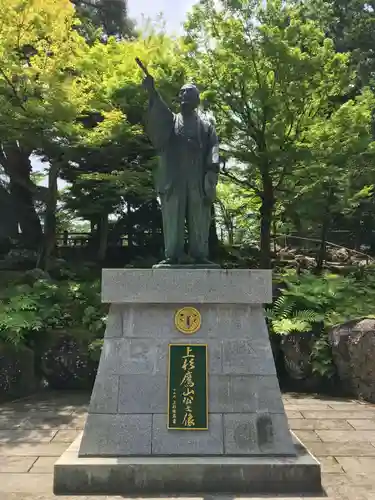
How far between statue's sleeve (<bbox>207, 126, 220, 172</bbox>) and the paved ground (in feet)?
10.8

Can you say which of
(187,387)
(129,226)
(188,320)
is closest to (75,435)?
(187,387)

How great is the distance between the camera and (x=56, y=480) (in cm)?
417

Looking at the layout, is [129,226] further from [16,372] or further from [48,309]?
[16,372]

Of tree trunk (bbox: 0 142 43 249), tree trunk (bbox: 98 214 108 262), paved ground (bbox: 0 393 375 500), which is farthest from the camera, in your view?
tree trunk (bbox: 98 214 108 262)

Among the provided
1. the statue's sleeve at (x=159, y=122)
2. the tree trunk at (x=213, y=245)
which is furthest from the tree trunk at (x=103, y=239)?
the statue's sleeve at (x=159, y=122)

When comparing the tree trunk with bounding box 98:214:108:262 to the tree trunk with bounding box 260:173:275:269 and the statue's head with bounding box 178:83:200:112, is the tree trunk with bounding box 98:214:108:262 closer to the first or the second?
the tree trunk with bounding box 260:173:275:269

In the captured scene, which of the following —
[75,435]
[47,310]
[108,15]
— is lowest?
[75,435]

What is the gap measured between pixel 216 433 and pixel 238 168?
941cm

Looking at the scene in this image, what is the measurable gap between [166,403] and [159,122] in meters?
2.97

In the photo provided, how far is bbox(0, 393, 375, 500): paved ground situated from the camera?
4.30m

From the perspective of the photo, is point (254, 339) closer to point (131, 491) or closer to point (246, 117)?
point (131, 491)

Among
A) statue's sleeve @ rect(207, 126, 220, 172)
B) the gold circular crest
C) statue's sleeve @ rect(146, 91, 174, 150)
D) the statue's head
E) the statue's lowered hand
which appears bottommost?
the gold circular crest

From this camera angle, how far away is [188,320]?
15.6 feet

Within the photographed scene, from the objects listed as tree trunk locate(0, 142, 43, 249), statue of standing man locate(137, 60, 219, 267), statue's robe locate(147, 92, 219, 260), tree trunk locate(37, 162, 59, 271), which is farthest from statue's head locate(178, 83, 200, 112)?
tree trunk locate(0, 142, 43, 249)
